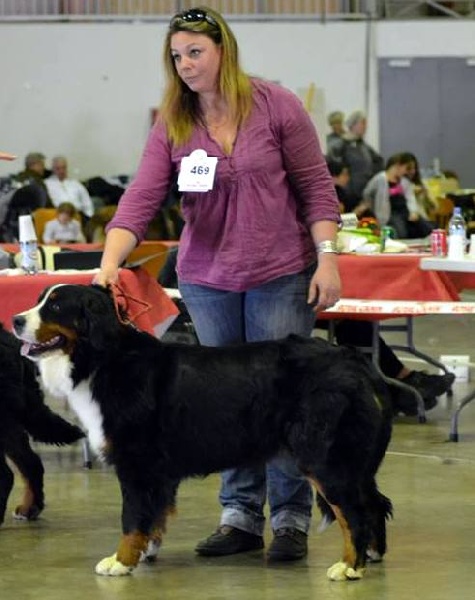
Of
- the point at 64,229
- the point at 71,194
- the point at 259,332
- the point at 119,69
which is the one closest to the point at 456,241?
the point at 259,332

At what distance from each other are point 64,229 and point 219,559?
930 cm

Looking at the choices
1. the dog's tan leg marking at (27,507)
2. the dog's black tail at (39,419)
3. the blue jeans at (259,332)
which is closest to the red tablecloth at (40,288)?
the dog's black tail at (39,419)

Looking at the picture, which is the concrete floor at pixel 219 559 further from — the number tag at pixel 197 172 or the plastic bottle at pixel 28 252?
the number tag at pixel 197 172

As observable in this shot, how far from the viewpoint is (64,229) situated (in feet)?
44.1

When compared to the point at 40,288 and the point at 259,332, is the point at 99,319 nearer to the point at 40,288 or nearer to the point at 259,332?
the point at 259,332

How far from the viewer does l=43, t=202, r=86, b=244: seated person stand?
44.0 feet

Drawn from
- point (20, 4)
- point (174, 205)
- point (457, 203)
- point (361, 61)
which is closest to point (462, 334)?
point (174, 205)

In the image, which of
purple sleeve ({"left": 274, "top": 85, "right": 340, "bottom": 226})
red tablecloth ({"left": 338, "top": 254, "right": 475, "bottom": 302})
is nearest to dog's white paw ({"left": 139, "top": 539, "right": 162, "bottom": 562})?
purple sleeve ({"left": 274, "top": 85, "right": 340, "bottom": 226})

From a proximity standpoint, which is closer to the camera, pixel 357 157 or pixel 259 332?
pixel 259 332

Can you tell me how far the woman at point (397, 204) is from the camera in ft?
48.4

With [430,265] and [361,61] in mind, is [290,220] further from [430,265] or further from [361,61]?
[361,61]

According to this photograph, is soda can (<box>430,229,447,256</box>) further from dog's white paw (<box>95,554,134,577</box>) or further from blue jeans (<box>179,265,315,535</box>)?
dog's white paw (<box>95,554,134,577</box>)

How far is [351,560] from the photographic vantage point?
4.05m

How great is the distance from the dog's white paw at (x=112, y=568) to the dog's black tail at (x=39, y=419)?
0.95 meters
